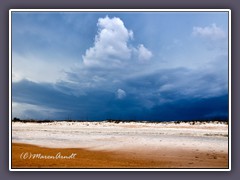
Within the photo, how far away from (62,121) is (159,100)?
4.66 ft

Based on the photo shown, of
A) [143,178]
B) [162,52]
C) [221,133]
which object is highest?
[162,52]

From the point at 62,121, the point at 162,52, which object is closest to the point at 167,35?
the point at 162,52

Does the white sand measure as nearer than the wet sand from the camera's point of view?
No

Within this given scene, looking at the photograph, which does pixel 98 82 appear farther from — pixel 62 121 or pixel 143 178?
pixel 143 178

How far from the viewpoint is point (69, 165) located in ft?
18.0

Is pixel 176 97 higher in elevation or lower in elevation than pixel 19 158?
higher

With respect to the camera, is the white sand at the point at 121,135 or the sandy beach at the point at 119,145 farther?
the white sand at the point at 121,135

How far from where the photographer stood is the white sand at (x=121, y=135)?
18.6ft

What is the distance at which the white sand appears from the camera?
5676 millimetres

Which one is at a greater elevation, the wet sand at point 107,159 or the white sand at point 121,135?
the white sand at point 121,135

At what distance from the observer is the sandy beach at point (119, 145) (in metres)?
5.52

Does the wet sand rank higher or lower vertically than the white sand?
lower

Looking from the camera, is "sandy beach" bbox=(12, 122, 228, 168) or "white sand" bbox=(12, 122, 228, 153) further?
"white sand" bbox=(12, 122, 228, 153)

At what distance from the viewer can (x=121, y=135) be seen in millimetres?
5750
